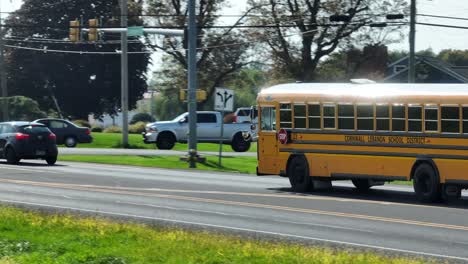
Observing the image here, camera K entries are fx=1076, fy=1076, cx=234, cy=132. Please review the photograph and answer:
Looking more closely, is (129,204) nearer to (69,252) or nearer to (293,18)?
(69,252)

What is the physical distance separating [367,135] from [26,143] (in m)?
15.5

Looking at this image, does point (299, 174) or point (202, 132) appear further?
point (202, 132)

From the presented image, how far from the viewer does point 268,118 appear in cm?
2631

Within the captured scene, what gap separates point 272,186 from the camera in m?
27.1

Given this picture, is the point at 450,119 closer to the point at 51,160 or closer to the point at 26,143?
the point at 26,143

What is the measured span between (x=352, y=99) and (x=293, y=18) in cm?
4549

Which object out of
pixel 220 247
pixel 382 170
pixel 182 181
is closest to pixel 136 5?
pixel 182 181

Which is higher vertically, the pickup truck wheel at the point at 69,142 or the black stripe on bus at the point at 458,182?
the black stripe on bus at the point at 458,182

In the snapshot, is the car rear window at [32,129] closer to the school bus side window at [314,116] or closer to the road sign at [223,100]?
the road sign at [223,100]

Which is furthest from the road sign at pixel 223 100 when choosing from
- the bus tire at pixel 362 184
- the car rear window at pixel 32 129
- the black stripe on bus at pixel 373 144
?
the bus tire at pixel 362 184

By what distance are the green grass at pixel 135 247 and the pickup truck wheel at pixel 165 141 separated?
114 ft

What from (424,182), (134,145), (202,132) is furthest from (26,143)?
(134,145)

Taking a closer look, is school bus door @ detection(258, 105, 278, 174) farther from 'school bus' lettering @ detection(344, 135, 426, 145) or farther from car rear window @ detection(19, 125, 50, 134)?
car rear window @ detection(19, 125, 50, 134)

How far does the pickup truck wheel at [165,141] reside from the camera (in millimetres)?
51250
